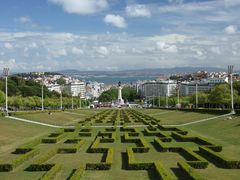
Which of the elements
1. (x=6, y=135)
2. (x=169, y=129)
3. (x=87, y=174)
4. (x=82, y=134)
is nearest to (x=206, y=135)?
(x=169, y=129)

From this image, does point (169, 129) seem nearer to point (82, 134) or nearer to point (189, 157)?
point (82, 134)

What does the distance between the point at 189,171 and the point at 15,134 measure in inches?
800

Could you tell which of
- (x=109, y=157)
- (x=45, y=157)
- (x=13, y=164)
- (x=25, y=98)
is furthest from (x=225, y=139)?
(x=25, y=98)

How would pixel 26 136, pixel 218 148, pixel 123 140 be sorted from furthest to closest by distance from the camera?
1. pixel 26 136
2. pixel 123 140
3. pixel 218 148

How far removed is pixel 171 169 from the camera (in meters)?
19.7

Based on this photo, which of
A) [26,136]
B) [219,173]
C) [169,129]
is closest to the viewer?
[219,173]

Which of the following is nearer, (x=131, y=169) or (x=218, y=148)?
(x=131, y=169)

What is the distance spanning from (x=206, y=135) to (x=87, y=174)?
61.1 ft

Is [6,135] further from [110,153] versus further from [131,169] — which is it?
[131,169]

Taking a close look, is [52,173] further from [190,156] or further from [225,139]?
[225,139]

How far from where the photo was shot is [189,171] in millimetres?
17438

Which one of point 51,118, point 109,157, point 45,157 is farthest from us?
point 51,118

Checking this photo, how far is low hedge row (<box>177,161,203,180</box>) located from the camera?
16.3m

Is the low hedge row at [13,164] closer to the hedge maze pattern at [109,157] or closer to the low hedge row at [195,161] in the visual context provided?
the hedge maze pattern at [109,157]
